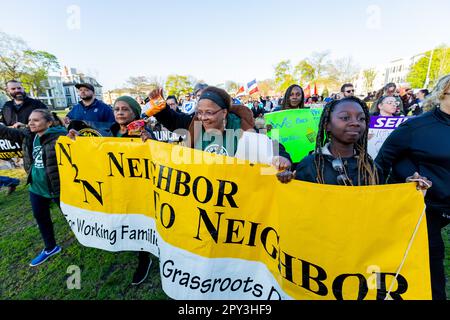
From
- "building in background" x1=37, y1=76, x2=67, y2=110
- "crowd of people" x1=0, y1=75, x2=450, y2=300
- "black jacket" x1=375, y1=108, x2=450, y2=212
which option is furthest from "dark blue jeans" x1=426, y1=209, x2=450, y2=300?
"building in background" x1=37, y1=76, x2=67, y2=110

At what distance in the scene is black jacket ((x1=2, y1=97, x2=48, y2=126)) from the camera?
4.82 m

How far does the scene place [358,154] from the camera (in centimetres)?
179

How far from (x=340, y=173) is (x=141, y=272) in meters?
2.51

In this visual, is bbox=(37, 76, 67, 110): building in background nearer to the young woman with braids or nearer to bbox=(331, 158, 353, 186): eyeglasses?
the young woman with braids

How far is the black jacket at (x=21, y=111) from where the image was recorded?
4824 mm

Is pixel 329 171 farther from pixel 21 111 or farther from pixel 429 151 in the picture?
pixel 21 111

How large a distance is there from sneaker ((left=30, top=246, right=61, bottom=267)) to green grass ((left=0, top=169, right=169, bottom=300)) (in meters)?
0.06

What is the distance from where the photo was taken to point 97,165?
2.61m

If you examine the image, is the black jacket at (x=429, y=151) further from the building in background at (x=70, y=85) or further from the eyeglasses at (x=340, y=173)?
the building in background at (x=70, y=85)

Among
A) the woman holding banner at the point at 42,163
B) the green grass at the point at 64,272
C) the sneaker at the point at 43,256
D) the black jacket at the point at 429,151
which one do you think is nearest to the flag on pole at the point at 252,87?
the woman holding banner at the point at 42,163

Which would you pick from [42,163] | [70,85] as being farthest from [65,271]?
[70,85]

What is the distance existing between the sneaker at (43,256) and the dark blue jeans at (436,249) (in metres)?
4.32

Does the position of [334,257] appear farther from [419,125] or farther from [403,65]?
[403,65]

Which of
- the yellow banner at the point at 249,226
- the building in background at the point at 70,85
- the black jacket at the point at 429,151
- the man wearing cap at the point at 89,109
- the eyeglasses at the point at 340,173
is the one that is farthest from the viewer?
the building in background at the point at 70,85
